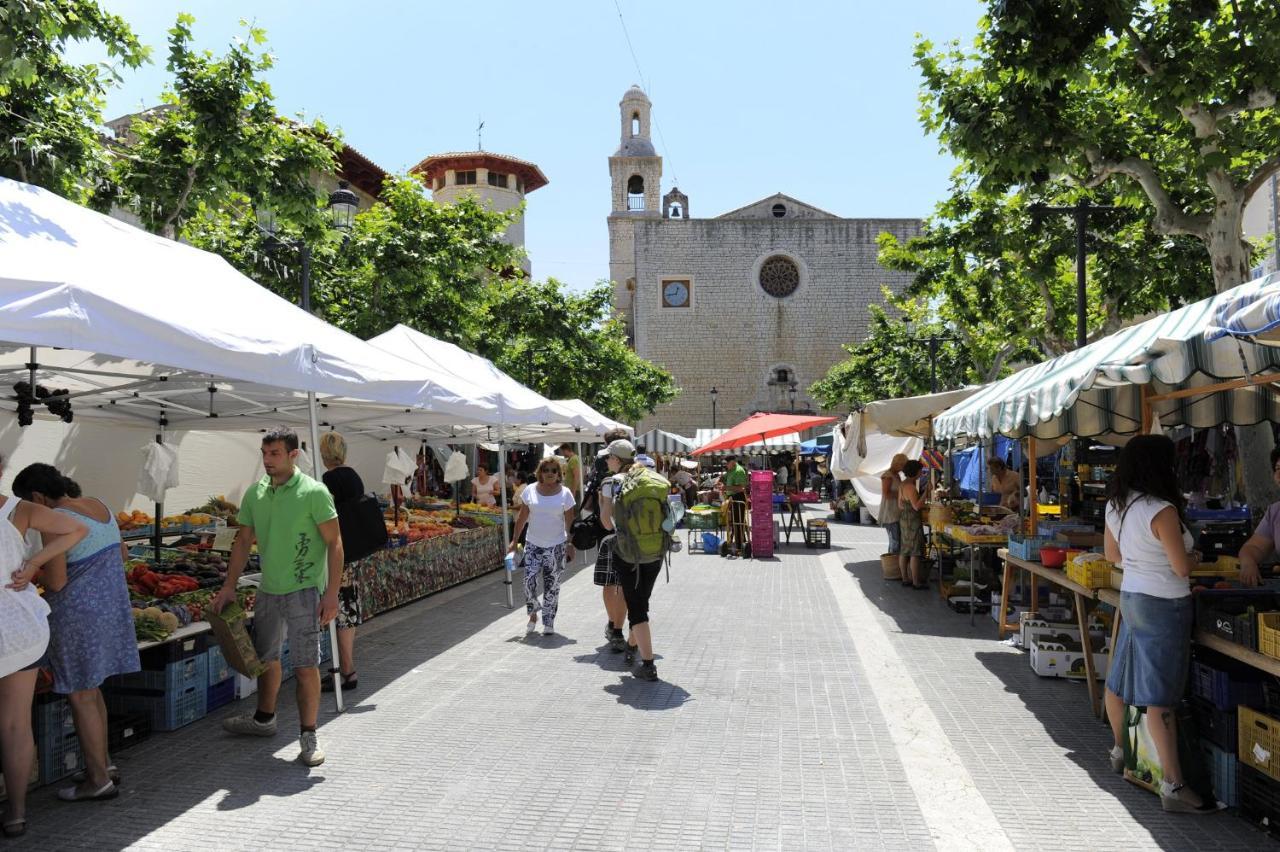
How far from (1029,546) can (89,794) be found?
659 cm

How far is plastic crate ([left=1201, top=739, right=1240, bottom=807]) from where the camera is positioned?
13.7 ft

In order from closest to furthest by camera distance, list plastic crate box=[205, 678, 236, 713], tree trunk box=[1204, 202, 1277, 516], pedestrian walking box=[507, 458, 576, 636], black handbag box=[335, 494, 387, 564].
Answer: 1. plastic crate box=[205, 678, 236, 713]
2. black handbag box=[335, 494, 387, 564]
3. pedestrian walking box=[507, 458, 576, 636]
4. tree trunk box=[1204, 202, 1277, 516]

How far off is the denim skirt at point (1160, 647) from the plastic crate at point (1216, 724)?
0.18 m

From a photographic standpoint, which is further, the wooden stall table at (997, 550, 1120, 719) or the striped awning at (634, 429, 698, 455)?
the striped awning at (634, 429, 698, 455)

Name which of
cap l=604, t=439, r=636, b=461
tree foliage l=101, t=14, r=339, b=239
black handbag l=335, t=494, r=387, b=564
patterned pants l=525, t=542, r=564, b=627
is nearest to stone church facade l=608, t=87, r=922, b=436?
tree foliage l=101, t=14, r=339, b=239

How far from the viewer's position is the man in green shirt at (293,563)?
4875 millimetres

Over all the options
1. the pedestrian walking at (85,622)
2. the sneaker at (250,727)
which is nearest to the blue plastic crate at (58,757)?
the pedestrian walking at (85,622)

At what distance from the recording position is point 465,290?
56.6 feet

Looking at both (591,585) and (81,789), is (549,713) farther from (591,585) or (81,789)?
(591,585)

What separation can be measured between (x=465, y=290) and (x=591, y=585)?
24.5 feet

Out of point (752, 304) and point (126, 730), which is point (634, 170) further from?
point (126, 730)

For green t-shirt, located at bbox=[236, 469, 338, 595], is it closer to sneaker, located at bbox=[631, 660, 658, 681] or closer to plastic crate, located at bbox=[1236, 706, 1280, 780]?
sneaker, located at bbox=[631, 660, 658, 681]

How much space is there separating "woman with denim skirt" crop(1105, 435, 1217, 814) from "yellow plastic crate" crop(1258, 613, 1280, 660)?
0.36 metres

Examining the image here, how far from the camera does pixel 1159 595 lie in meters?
4.29
